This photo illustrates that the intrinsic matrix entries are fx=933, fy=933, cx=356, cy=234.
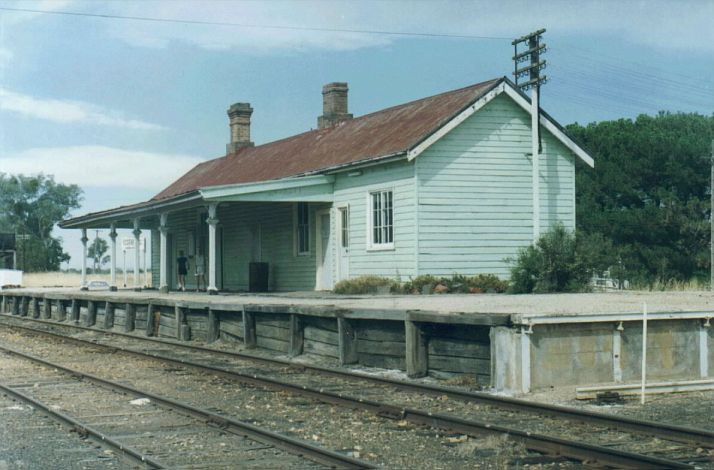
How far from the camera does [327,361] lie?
1486 cm

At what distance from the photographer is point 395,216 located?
21516 millimetres

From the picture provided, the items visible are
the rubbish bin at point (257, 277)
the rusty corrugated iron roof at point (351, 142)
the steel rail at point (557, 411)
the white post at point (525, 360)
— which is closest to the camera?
the steel rail at point (557, 411)

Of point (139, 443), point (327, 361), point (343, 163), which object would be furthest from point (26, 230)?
point (139, 443)

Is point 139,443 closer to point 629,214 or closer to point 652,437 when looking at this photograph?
point 652,437

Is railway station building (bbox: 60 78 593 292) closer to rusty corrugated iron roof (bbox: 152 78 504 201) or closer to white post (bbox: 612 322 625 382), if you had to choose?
rusty corrugated iron roof (bbox: 152 78 504 201)

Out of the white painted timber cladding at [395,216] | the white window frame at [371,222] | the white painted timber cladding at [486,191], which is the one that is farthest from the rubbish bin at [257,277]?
the white painted timber cladding at [486,191]

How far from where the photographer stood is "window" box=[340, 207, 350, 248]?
2317cm

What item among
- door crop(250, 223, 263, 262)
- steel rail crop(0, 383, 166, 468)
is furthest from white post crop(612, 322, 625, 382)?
door crop(250, 223, 263, 262)

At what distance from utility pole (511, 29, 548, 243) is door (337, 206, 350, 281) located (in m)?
4.58

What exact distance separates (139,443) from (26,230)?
87905 millimetres

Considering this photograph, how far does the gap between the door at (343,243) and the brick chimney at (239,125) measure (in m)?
12.7

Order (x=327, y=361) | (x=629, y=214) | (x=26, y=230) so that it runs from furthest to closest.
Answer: (x=26, y=230) < (x=629, y=214) < (x=327, y=361)

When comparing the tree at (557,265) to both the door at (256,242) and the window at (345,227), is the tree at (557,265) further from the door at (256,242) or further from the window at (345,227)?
the door at (256,242)

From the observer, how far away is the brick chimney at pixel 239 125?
3506 cm
